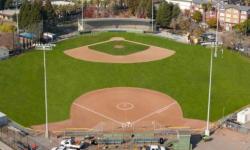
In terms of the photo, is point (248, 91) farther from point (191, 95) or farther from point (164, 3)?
point (164, 3)

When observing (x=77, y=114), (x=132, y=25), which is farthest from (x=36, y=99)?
(x=132, y=25)

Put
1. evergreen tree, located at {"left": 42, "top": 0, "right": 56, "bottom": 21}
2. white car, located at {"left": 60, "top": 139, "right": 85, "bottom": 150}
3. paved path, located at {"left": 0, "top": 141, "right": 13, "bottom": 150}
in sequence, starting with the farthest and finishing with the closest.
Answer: evergreen tree, located at {"left": 42, "top": 0, "right": 56, "bottom": 21} → white car, located at {"left": 60, "top": 139, "right": 85, "bottom": 150} → paved path, located at {"left": 0, "top": 141, "right": 13, "bottom": 150}

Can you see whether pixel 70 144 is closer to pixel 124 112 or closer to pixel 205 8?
pixel 124 112

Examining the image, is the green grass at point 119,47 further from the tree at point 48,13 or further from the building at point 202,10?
the building at point 202,10

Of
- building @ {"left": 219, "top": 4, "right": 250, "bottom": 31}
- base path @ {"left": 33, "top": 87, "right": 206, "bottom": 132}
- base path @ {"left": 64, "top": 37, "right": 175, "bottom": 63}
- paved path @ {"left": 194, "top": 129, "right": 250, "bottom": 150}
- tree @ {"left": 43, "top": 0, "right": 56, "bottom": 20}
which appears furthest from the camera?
building @ {"left": 219, "top": 4, "right": 250, "bottom": 31}

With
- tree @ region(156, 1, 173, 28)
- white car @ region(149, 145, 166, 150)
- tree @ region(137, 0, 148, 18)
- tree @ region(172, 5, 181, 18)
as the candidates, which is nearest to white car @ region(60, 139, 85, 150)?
white car @ region(149, 145, 166, 150)

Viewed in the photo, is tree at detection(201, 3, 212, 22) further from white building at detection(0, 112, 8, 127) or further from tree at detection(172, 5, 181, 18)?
white building at detection(0, 112, 8, 127)

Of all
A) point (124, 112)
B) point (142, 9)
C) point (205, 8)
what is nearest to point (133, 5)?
point (142, 9)
